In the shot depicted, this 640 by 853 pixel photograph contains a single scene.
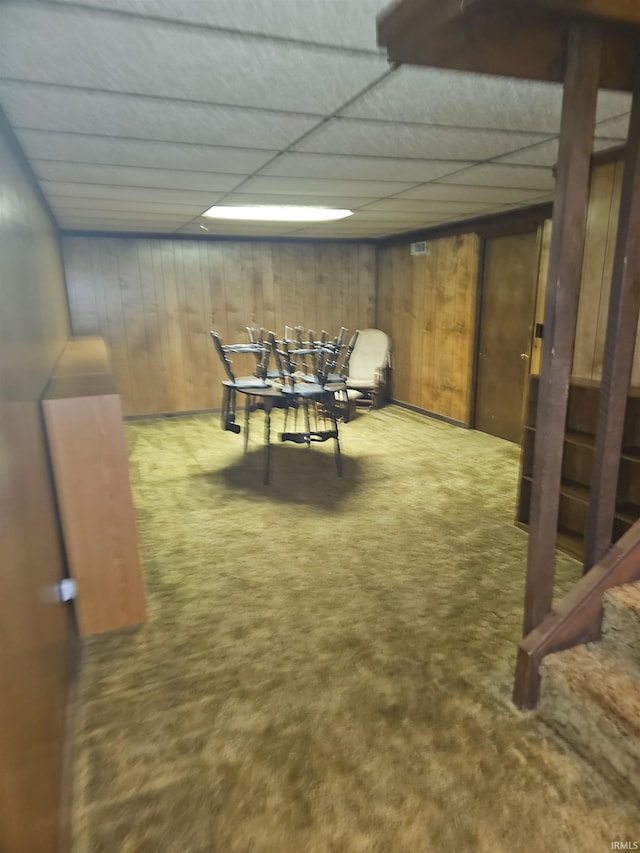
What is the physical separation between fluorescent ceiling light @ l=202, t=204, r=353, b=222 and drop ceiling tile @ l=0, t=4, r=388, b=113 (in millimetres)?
2344

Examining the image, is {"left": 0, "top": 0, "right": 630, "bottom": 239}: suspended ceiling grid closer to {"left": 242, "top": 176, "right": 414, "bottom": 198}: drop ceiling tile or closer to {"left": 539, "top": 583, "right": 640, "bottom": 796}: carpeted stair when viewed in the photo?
{"left": 242, "top": 176, "right": 414, "bottom": 198}: drop ceiling tile

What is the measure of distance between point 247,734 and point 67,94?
2.28m

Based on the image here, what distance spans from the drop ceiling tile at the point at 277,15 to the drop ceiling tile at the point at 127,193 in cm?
215

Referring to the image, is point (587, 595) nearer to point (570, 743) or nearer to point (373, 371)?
point (570, 743)

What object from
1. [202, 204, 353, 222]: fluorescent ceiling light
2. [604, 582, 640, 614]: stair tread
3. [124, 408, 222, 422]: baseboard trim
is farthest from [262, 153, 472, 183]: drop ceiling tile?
[124, 408, 222, 422]: baseboard trim

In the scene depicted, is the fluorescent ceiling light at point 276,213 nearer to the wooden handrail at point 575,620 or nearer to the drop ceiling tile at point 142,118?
the drop ceiling tile at point 142,118

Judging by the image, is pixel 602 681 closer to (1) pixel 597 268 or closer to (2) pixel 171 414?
(1) pixel 597 268

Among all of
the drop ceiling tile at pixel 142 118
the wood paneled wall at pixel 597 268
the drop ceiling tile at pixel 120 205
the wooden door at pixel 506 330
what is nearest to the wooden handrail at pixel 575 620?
the wood paneled wall at pixel 597 268

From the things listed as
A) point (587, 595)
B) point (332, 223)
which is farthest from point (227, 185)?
point (587, 595)

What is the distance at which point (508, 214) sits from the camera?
4.62m

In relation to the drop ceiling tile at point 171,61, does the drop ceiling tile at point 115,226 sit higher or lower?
higher

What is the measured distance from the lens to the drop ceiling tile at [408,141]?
2232 mm

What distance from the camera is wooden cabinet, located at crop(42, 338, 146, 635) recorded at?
6.98 feet

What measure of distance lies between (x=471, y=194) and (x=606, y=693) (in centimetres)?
328
